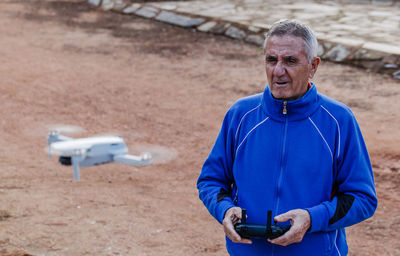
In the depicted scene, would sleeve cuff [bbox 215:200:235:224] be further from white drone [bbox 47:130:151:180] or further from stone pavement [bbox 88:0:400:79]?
stone pavement [bbox 88:0:400:79]

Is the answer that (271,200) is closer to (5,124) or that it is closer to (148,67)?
(5,124)

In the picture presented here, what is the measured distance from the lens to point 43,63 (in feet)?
32.6

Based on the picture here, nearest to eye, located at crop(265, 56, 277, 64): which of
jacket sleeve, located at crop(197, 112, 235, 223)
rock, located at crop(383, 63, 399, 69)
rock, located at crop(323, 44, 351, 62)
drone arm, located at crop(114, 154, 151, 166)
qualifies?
jacket sleeve, located at crop(197, 112, 235, 223)

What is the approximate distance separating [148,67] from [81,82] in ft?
4.53

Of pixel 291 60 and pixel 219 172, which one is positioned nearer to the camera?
pixel 291 60

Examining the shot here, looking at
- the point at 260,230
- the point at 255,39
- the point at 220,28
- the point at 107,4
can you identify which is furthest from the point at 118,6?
the point at 260,230

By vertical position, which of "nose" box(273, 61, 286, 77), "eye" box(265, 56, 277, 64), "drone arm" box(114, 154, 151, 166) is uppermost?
"eye" box(265, 56, 277, 64)

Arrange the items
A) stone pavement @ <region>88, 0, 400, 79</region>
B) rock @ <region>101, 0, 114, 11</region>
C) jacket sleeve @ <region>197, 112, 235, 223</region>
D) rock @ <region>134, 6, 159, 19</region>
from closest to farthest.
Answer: jacket sleeve @ <region>197, 112, 235, 223</region>
stone pavement @ <region>88, 0, 400, 79</region>
rock @ <region>134, 6, 159, 19</region>
rock @ <region>101, 0, 114, 11</region>

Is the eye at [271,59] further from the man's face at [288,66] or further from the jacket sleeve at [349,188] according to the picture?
the jacket sleeve at [349,188]

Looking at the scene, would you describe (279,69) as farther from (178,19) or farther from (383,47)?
(178,19)

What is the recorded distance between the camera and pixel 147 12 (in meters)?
13.7

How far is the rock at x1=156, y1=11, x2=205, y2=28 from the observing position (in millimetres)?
12639

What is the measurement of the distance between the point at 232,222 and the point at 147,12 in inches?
464

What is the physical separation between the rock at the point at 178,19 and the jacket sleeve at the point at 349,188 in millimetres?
10474
